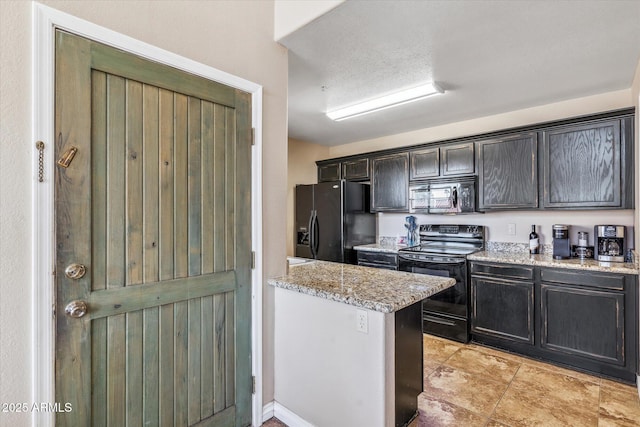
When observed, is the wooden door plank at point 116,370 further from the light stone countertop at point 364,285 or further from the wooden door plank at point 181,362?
the light stone countertop at point 364,285

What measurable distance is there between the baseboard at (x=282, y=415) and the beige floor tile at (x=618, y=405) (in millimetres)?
1944

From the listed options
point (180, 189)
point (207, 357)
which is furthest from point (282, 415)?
point (180, 189)

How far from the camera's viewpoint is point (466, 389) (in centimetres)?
248

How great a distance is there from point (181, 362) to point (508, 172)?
346 centimetres

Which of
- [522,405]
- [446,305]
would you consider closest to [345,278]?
[522,405]

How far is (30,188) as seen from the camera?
4.11ft

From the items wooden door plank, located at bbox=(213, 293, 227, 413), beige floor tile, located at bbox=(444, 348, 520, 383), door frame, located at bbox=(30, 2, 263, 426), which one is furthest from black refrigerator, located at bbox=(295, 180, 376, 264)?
door frame, located at bbox=(30, 2, 263, 426)

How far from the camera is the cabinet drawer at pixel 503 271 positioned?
2996mm

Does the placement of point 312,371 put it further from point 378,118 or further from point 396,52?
point 378,118

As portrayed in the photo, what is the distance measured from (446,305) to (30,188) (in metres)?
3.54

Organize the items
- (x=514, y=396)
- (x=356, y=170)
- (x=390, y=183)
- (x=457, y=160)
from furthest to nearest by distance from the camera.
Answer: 1. (x=356, y=170)
2. (x=390, y=183)
3. (x=457, y=160)
4. (x=514, y=396)

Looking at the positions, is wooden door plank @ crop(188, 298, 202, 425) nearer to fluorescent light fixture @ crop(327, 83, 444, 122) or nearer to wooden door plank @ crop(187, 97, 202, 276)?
wooden door plank @ crop(187, 97, 202, 276)

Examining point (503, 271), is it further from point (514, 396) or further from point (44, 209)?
point (44, 209)

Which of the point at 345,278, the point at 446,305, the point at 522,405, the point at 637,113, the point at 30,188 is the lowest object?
the point at 522,405
